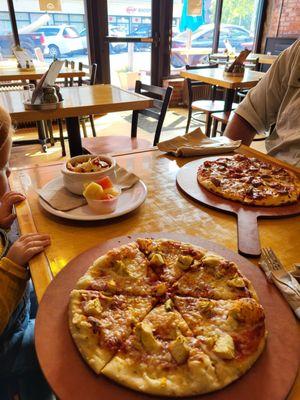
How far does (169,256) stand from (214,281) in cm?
13

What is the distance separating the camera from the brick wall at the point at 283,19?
5.88 meters

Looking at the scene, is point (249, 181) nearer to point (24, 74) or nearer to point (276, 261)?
point (276, 261)

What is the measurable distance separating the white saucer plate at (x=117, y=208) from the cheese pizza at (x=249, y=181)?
0.24 m

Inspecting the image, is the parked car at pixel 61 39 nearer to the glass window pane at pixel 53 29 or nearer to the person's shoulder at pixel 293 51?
the glass window pane at pixel 53 29

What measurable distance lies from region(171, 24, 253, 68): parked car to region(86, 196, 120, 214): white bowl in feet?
19.6

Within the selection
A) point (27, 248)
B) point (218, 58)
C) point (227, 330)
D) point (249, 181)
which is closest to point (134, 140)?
point (249, 181)

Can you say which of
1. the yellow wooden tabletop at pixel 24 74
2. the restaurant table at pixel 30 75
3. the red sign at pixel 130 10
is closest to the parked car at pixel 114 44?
the red sign at pixel 130 10

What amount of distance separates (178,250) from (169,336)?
0.78ft

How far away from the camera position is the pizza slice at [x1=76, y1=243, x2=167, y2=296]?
2.36 ft

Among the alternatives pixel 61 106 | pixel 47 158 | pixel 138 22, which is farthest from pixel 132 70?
pixel 61 106

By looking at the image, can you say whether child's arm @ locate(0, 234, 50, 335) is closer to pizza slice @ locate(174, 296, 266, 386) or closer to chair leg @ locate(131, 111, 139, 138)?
pizza slice @ locate(174, 296, 266, 386)

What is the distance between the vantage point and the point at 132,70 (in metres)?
6.00

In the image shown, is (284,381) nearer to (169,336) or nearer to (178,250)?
(169,336)

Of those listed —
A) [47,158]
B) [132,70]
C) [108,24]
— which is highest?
[108,24]
